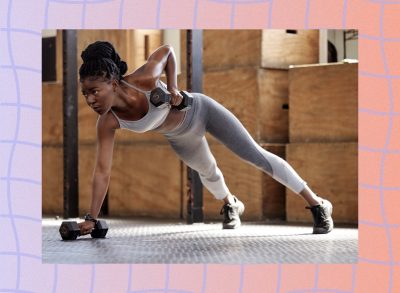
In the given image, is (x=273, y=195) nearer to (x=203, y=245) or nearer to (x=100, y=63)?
(x=203, y=245)

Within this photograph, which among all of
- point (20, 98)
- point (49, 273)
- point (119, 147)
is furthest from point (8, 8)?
point (119, 147)

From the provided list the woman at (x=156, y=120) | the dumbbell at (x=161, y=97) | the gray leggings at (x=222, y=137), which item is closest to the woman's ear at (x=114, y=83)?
the woman at (x=156, y=120)

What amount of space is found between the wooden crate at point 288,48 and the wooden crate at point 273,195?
32 cm

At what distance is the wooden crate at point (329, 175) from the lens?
2.85m

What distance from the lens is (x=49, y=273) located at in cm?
146

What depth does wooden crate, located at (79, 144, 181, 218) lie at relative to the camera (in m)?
3.22

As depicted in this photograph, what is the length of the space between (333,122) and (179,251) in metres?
1.27

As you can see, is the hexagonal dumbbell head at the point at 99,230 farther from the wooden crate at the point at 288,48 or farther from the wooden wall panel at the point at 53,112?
the wooden wall panel at the point at 53,112

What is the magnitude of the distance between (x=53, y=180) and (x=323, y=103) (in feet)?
4.24

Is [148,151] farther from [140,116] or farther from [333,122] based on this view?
[140,116]

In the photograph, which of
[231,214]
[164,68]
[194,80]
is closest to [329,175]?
[231,214]

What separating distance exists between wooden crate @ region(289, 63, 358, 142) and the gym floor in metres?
0.39

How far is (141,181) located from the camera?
3.30 metres

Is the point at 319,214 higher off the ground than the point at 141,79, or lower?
lower
